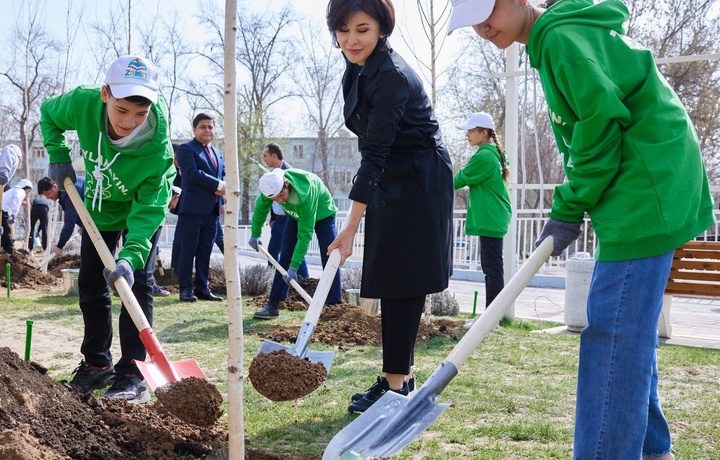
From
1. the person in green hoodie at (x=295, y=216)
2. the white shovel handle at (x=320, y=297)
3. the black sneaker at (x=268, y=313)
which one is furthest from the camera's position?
the black sneaker at (x=268, y=313)

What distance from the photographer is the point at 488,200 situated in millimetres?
6648

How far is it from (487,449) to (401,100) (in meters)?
1.57

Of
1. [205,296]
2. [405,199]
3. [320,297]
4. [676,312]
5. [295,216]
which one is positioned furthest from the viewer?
[676,312]

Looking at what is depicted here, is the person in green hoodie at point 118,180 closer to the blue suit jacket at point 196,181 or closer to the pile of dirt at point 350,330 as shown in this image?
the pile of dirt at point 350,330

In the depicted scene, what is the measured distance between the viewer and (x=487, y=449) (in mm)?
2982

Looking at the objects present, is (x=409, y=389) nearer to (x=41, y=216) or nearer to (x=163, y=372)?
(x=163, y=372)

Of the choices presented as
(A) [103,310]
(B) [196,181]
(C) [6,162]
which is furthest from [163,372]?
(C) [6,162]

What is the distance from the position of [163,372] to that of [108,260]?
2.03 ft

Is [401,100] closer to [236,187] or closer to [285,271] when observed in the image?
[236,187]

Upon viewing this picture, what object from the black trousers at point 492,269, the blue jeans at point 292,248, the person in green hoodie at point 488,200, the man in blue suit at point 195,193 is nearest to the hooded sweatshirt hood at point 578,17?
the person in green hoodie at point 488,200

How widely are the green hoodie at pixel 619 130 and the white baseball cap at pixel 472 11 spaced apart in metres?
0.18

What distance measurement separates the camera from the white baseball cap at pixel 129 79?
10.6 feet

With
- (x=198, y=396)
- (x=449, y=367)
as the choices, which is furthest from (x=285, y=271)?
(x=449, y=367)

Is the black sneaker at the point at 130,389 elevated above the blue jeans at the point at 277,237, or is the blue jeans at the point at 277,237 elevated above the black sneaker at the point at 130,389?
the blue jeans at the point at 277,237
